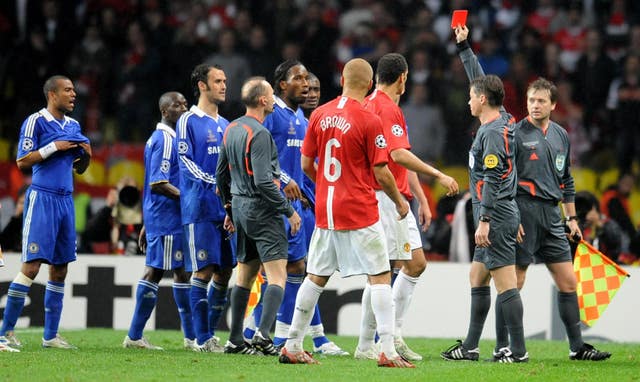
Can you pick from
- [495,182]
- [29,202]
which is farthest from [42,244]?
[495,182]

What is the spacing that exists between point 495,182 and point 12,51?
1270cm

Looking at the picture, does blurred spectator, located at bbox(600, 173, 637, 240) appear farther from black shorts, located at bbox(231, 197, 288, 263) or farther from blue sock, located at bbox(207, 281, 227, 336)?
black shorts, located at bbox(231, 197, 288, 263)

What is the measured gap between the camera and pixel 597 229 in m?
15.0

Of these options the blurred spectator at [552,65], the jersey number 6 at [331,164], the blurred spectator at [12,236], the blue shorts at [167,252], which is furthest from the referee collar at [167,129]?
the blurred spectator at [552,65]

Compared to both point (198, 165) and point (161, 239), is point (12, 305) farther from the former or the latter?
point (198, 165)

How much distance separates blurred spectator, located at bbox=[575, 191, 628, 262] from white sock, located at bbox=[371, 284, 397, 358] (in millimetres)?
6125

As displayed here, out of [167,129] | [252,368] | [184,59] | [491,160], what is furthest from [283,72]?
[184,59]

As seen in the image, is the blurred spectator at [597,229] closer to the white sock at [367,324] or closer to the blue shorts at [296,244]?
the blue shorts at [296,244]

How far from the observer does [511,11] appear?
809 inches

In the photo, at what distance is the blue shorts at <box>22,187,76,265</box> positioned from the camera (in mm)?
11312

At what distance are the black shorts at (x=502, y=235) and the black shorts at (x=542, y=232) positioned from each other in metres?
0.41

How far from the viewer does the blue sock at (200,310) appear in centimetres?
1140

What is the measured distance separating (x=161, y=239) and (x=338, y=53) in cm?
947

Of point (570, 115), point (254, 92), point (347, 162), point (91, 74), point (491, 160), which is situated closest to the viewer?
point (347, 162)
